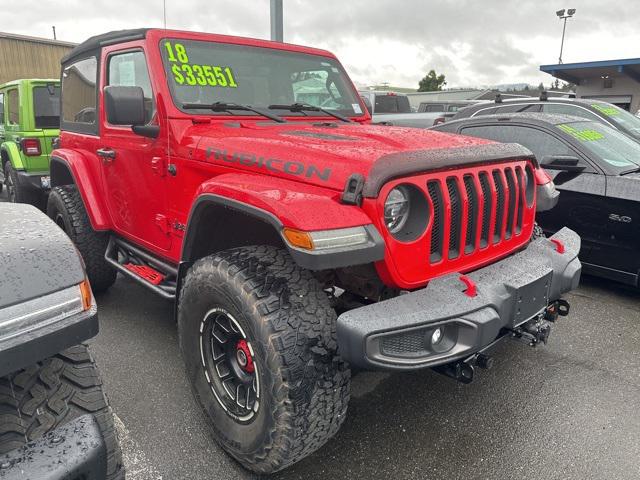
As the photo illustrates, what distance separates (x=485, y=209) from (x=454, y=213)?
0.27 meters

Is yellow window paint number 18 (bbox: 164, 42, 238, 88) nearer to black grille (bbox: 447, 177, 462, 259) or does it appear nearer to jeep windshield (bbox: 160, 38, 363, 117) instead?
jeep windshield (bbox: 160, 38, 363, 117)

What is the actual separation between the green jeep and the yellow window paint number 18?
15.1 feet

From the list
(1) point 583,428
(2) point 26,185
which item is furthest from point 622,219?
(2) point 26,185

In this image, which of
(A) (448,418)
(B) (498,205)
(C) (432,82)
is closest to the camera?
(B) (498,205)

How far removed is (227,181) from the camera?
2.22 m

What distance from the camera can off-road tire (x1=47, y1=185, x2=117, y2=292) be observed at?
3.88 metres

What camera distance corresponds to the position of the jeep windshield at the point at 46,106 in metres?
6.69

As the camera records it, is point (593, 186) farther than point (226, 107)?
Yes

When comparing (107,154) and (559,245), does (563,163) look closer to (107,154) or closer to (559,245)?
(559,245)

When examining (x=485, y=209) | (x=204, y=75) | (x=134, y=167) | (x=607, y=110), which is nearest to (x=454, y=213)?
(x=485, y=209)

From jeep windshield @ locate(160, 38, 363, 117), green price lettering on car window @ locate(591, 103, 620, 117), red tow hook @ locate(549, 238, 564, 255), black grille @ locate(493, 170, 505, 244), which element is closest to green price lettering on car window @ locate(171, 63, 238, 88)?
jeep windshield @ locate(160, 38, 363, 117)

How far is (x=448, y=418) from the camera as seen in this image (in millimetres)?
Result: 2637

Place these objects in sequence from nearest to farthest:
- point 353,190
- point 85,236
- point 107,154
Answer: point 353,190, point 107,154, point 85,236

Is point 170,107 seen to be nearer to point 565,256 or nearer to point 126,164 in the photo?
point 126,164
